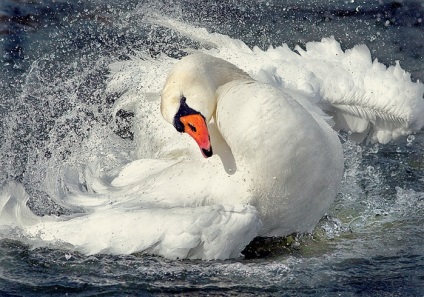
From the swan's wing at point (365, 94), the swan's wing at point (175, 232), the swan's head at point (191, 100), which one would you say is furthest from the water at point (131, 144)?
the swan's head at point (191, 100)

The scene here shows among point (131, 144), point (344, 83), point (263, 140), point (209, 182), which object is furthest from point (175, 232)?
point (344, 83)

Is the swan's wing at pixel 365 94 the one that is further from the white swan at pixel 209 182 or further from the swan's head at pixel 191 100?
the swan's head at pixel 191 100

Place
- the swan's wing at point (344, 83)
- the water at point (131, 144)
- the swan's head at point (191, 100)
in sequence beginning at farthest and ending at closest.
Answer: the swan's wing at point (344, 83)
the swan's head at point (191, 100)
the water at point (131, 144)

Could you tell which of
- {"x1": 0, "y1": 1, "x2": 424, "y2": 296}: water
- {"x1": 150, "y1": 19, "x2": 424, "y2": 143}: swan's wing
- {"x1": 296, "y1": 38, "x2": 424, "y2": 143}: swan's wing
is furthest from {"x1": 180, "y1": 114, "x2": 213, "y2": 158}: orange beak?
{"x1": 296, "y1": 38, "x2": 424, "y2": 143}: swan's wing

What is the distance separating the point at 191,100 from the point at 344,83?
2067 mm

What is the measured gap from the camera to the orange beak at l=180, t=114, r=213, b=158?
16.6 feet

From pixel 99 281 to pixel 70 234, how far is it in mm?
533

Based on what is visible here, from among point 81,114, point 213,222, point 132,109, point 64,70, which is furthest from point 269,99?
point 64,70

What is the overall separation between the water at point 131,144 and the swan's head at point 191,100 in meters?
0.76

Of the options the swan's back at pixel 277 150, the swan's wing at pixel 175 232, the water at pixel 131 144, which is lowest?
the water at pixel 131 144

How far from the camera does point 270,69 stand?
699cm

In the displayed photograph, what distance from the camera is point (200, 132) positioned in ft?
16.6

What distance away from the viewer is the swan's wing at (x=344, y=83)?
22.7ft

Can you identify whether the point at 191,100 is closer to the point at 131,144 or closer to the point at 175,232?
the point at 175,232
